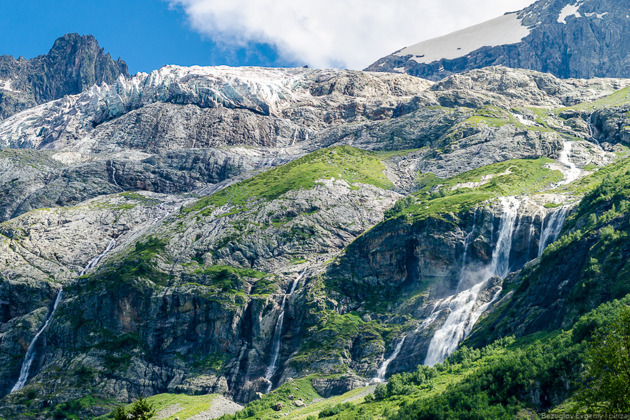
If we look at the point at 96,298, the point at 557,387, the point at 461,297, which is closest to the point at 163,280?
the point at 96,298

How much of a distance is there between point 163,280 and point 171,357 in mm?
23515

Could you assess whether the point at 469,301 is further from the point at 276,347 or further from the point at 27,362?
the point at 27,362

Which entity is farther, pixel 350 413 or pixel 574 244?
pixel 574 244

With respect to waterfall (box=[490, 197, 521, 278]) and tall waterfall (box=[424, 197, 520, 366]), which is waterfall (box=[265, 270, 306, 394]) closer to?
tall waterfall (box=[424, 197, 520, 366])

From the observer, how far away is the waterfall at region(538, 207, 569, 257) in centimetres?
13675

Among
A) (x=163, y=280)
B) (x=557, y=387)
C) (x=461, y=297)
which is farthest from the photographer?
(x=163, y=280)

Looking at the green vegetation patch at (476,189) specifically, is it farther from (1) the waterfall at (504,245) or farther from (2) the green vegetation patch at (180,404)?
(2) the green vegetation patch at (180,404)

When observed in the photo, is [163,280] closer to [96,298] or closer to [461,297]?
[96,298]

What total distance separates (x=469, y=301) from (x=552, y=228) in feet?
92.2

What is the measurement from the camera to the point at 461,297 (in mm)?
130875

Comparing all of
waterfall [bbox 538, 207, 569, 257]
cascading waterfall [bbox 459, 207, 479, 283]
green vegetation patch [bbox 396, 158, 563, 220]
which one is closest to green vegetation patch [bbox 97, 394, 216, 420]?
cascading waterfall [bbox 459, 207, 479, 283]

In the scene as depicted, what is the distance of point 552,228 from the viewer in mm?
138625

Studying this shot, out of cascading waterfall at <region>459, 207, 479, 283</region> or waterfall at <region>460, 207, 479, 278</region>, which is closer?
cascading waterfall at <region>459, 207, 479, 283</region>

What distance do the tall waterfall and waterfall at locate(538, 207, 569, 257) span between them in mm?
7324
